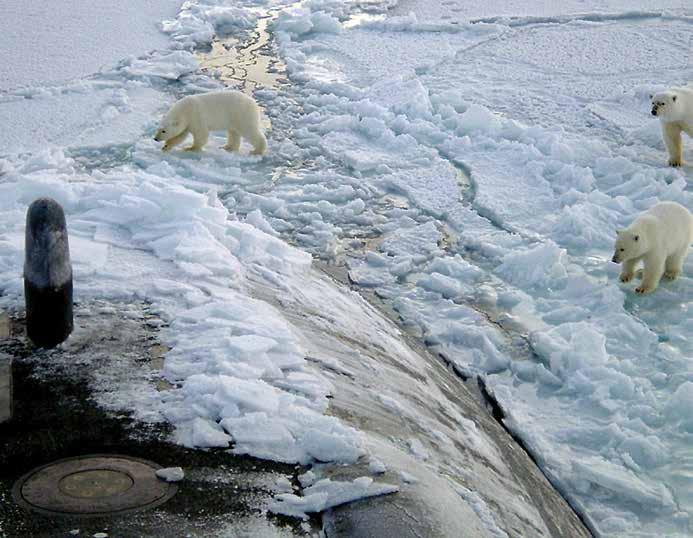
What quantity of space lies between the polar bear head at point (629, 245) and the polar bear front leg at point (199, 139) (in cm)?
386

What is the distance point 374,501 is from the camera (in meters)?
3.29

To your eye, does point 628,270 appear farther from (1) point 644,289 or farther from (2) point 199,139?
(2) point 199,139

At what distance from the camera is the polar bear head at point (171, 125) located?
8188 millimetres

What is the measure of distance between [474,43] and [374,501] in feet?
34.6

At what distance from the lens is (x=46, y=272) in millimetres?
4047

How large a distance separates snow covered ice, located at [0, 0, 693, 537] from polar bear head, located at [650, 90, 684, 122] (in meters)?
0.45

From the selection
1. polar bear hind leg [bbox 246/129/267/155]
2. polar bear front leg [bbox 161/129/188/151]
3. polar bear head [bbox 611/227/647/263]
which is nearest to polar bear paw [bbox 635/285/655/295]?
polar bear head [bbox 611/227/647/263]

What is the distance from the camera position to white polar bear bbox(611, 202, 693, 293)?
6.24 meters

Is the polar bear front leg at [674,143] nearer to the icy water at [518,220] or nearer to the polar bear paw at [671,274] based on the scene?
the icy water at [518,220]

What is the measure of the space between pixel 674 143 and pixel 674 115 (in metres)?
0.27

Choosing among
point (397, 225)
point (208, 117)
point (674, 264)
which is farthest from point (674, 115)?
point (208, 117)

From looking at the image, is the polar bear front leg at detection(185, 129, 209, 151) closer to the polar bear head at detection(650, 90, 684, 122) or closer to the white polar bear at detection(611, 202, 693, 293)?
the white polar bear at detection(611, 202, 693, 293)

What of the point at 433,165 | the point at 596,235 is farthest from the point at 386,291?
the point at 433,165

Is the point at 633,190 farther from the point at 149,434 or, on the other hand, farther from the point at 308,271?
the point at 149,434
